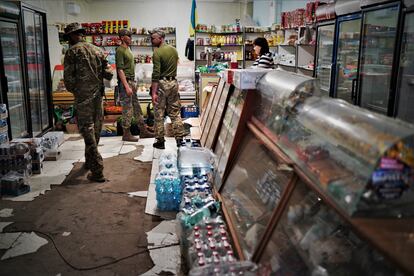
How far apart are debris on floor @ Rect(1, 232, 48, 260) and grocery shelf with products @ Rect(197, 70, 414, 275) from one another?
177 centimetres

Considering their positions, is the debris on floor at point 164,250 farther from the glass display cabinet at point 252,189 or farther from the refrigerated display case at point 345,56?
the refrigerated display case at point 345,56

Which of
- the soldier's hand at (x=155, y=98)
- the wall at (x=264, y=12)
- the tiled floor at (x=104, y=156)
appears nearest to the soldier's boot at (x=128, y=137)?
the tiled floor at (x=104, y=156)

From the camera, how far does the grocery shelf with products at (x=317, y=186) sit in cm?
142

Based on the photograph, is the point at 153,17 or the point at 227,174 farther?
the point at 153,17

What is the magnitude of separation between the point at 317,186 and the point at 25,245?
9.34ft

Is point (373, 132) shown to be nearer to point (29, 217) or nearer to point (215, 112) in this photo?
point (215, 112)

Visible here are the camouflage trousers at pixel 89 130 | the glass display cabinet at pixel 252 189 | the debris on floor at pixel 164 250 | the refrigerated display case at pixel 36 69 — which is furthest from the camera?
the refrigerated display case at pixel 36 69

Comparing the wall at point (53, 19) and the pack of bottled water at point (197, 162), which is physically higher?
the wall at point (53, 19)

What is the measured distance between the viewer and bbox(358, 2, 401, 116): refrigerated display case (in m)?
4.56

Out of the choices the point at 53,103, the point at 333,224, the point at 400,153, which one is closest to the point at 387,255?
the point at 400,153

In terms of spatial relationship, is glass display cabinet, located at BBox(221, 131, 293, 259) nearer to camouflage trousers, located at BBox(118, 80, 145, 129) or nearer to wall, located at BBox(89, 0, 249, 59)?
camouflage trousers, located at BBox(118, 80, 145, 129)

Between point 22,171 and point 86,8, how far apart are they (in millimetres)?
8866

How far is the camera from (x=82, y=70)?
4.87 metres

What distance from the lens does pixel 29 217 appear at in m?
3.98
